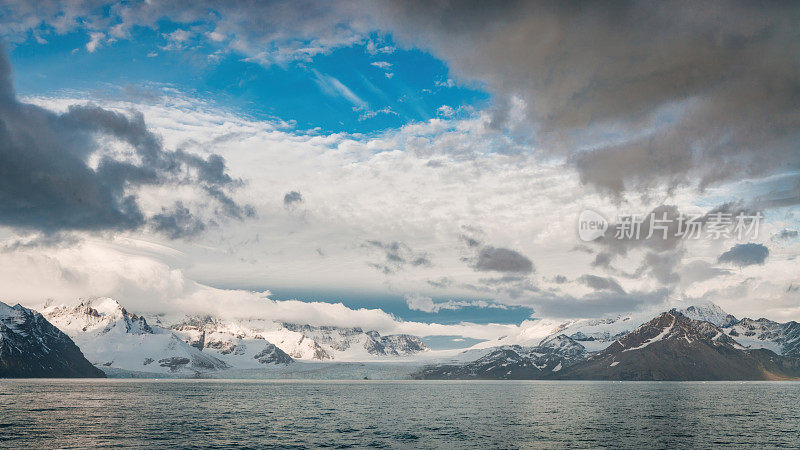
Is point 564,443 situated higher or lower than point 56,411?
higher

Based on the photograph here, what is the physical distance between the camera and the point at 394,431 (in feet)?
359

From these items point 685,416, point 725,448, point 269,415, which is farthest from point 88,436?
point 685,416

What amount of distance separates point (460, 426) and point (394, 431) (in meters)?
17.5

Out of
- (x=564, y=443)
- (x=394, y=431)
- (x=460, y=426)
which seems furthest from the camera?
(x=460, y=426)

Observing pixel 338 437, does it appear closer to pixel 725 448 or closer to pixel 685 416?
pixel 725 448

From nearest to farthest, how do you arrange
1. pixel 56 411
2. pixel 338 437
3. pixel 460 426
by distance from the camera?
pixel 338 437 → pixel 460 426 → pixel 56 411

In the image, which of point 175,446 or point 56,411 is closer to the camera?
point 175,446

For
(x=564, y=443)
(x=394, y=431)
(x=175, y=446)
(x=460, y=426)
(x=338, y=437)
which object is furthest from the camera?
(x=460, y=426)

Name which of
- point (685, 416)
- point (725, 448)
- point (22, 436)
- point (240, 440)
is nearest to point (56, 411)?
point (22, 436)

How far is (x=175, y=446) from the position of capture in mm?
86625

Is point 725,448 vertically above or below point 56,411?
above

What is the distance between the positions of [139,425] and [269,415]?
121 ft

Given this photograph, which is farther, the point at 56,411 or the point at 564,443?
the point at 56,411

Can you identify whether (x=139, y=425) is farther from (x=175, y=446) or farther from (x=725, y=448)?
(x=725, y=448)
